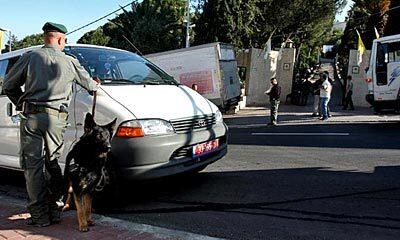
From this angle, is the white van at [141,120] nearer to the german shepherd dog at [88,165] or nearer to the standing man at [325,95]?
the german shepherd dog at [88,165]

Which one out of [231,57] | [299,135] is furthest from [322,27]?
[299,135]

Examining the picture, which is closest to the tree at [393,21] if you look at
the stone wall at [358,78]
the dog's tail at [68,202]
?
the stone wall at [358,78]

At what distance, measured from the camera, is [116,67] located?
5.70 m

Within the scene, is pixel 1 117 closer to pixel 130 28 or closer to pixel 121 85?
pixel 121 85

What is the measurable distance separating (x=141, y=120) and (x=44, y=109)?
101 cm

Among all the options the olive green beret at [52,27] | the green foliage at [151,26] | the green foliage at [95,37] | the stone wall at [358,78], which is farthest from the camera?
the green foliage at [95,37]

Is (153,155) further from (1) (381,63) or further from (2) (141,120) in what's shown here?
(1) (381,63)

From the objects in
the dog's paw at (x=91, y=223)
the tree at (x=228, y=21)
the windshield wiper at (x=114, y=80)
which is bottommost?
the dog's paw at (x=91, y=223)

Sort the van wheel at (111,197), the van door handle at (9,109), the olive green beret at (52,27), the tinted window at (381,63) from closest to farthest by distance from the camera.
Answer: the olive green beret at (52,27)
the van wheel at (111,197)
the van door handle at (9,109)
the tinted window at (381,63)

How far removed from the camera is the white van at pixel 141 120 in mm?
4695

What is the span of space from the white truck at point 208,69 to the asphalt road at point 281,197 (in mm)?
10251

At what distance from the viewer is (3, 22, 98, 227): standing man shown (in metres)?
4.18

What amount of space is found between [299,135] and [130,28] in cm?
2943

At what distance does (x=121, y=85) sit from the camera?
17.1ft
